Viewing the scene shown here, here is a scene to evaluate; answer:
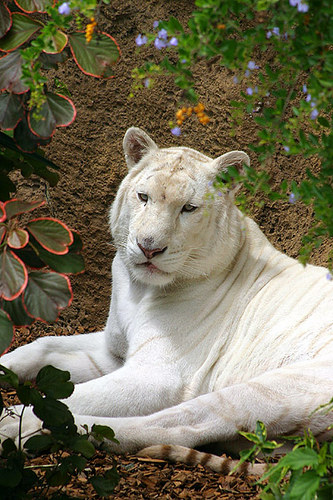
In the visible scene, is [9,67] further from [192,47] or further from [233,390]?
[233,390]

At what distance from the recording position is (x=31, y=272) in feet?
7.34

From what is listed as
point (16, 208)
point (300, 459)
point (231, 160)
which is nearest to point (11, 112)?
point (16, 208)

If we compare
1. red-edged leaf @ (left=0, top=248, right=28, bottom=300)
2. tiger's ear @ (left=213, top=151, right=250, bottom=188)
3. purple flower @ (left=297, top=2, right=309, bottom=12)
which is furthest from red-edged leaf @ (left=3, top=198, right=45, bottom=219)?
tiger's ear @ (left=213, top=151, right=250, bottom=188)

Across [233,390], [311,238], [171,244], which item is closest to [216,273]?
[171,244]

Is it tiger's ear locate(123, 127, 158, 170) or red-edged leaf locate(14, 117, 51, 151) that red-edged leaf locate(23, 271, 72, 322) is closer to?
red-edged leaf locate(14, 117, 51, 151)

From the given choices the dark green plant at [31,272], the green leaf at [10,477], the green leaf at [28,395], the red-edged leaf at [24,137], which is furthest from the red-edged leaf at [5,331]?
the red-edged leaf at [24,137]

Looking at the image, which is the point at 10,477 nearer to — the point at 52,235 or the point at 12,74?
the point at 52,235

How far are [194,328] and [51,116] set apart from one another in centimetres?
202

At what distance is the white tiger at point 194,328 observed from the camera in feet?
11.2

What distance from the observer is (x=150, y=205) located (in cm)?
391

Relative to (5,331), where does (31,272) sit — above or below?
above

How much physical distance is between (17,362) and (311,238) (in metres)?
2.59

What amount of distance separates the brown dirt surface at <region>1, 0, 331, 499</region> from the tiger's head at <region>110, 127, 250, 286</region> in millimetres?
1036

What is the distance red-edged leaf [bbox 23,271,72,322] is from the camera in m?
2.14
